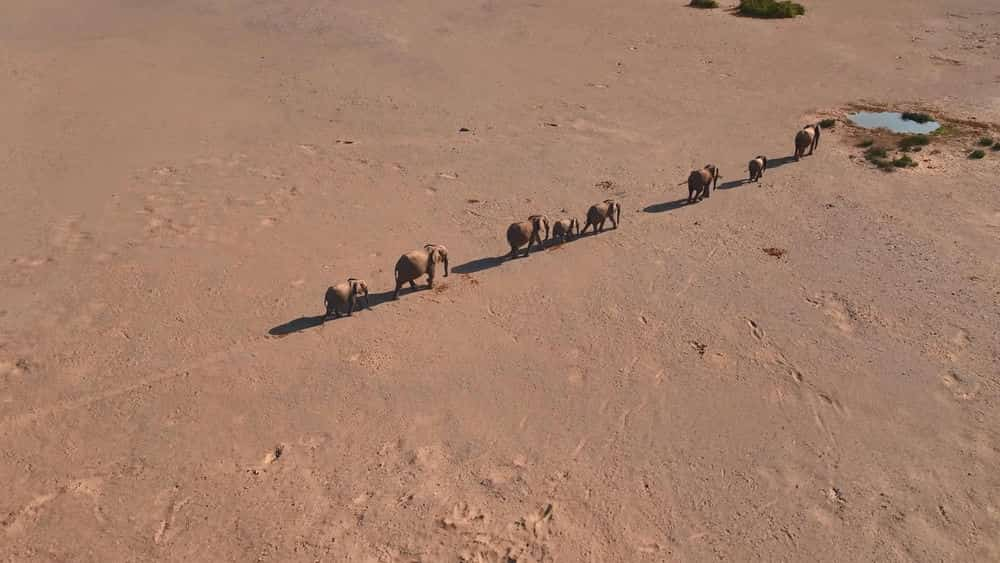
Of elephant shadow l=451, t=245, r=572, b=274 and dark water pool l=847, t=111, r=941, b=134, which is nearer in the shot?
elephant shadow l=451, t=245, r=572, b=274

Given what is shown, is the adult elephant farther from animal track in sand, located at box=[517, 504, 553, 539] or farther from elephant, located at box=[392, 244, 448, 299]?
animal track in sand, located at box=[517, 504, 553, 539]

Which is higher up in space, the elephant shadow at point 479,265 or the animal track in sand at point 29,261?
the animal track in sand at point 29,261

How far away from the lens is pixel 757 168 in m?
22.5

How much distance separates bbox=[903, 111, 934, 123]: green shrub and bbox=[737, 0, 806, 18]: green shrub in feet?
42.8

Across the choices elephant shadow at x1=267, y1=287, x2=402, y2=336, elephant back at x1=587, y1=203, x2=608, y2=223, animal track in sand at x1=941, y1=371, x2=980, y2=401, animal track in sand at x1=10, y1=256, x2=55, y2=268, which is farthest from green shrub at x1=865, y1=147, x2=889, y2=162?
animal track in sand at x1=10, y1=256, x2=55, y2=268

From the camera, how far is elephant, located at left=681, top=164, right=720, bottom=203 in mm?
21281

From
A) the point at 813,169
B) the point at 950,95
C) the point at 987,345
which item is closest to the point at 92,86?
the point at 813,169

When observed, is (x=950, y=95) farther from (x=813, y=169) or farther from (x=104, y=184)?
(x=104, y=184)

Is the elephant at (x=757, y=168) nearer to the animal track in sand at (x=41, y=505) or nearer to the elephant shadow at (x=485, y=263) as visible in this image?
the elephant shadow at (x=485, y=263)

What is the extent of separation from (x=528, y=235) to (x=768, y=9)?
2805 cm

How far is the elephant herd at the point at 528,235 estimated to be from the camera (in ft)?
52.8

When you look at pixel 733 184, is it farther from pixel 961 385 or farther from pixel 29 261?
pixel 29 261

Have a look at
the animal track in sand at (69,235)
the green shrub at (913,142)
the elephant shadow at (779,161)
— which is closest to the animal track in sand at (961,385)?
the elephant shadow at (779,161)

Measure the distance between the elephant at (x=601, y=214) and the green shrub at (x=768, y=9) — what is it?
24779 mm
